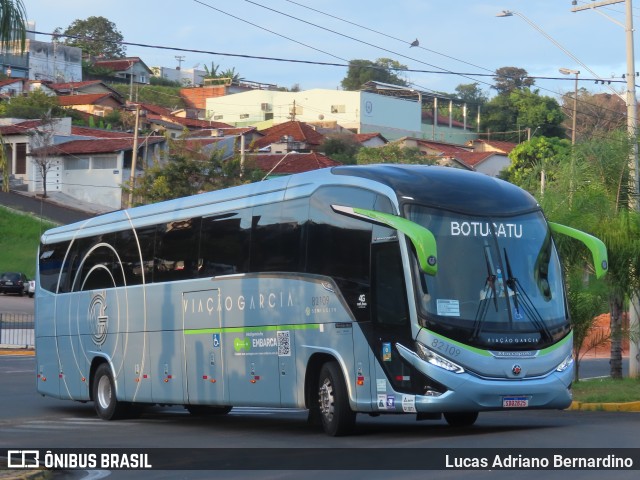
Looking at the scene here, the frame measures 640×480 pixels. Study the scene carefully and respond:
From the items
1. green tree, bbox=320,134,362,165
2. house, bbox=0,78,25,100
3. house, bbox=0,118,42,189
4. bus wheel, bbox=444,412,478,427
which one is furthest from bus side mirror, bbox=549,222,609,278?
house, bbox=0,78,25,100

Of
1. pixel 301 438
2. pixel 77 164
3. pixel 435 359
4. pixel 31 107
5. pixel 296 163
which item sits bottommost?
pixel 301 438

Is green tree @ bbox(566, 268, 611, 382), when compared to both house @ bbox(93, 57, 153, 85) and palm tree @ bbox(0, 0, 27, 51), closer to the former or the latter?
palm tree @ bbox(0, 0, 27, 51)

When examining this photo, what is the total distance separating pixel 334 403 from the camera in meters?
15.0

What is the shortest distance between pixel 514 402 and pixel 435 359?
1165 millimetres

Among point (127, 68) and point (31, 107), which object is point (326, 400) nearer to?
point (31, 107)

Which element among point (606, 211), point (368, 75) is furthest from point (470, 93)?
→ point (606, 211)

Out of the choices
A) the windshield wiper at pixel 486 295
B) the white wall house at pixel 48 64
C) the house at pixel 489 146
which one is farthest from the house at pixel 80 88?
the windshield wiper at pixel 486 295

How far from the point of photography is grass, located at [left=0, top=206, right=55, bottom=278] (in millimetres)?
64938

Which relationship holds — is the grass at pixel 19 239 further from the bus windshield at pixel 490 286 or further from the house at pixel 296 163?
the bus windshield at pixel 490 286

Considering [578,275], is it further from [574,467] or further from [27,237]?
[27,237]

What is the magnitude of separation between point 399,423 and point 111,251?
6.54 meters

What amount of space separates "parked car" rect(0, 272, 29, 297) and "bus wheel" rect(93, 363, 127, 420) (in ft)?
137

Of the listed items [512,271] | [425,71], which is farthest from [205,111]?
[512,271]

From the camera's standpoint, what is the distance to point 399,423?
59.3 feet
